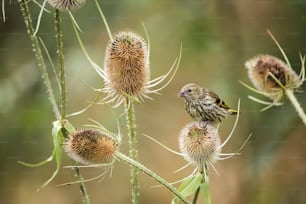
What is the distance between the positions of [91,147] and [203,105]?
0.75 meters

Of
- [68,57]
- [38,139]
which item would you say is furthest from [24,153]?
[68,57]

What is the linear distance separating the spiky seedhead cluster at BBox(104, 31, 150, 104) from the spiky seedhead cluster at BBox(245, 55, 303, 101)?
27 centimetres

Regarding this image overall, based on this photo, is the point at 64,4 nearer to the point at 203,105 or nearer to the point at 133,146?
the point at 133,146

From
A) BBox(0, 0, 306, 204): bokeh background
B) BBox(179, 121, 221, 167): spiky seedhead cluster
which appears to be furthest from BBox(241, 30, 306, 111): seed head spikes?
BBox(0, 0, 306, 204): bokeh background

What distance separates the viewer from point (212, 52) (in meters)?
4.05

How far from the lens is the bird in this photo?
8.28 ft

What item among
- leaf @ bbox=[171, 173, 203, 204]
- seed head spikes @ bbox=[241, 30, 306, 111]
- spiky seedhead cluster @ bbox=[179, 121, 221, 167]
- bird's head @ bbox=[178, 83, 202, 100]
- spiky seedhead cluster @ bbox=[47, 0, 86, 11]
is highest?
spiky seedhead cluster @ bbox=[47, 0, 86, 11]

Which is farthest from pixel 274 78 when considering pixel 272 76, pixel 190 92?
pixel 190 92

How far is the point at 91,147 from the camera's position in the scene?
1.86 meters

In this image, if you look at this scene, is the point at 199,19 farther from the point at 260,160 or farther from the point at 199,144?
the point at 199,144

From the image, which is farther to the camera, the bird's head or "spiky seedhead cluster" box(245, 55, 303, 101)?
the bird's head

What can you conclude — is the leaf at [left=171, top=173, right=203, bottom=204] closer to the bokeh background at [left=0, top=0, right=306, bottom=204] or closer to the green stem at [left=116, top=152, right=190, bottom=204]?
the green stem at [left=116, top=152, right=190, bottom=204]

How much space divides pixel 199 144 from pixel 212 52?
212 centimetres

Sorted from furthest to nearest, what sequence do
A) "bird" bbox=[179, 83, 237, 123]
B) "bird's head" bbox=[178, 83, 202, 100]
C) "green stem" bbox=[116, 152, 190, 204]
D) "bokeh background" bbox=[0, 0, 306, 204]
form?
"bokeh background" bbox=[0, 0, 306, 204] → "bird's head" bbox=[178, 83, 202, 100] → "bird" bbox=[179, 83, 237, 123] → "green stem" bbox=[116, 152, 190, 204]
